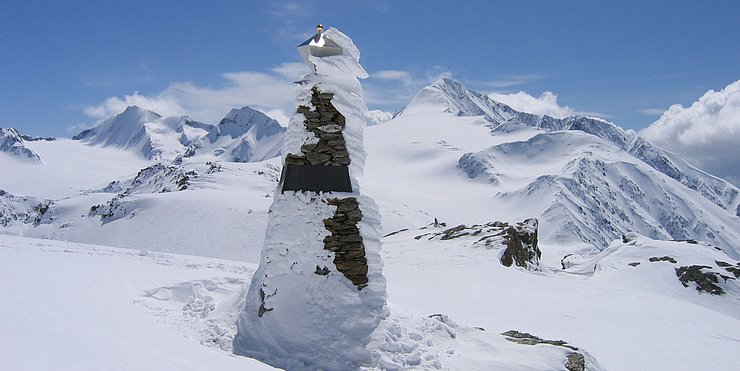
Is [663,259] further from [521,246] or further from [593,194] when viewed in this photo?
[593,194]

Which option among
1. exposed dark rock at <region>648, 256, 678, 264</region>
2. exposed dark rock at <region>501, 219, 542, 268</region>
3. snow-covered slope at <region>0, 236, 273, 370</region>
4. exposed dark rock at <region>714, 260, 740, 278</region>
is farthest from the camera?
exposed dark rock at <region>648, 256, 678, 264</region>

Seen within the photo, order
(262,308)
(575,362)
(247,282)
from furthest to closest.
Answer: (247,282) < (575,362) < (262,308)

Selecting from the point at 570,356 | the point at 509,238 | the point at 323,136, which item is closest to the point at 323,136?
the point at 323,136

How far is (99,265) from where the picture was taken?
48.7ft

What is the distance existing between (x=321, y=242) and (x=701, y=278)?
112 feet

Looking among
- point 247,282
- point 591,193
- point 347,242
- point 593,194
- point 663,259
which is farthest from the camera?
point 593,194

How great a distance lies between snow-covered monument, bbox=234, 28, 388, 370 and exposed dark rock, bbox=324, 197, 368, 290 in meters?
0.02

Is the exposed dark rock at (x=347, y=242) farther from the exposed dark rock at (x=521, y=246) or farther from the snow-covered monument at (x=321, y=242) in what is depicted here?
the exposed dark rock at (x=521, y=246)

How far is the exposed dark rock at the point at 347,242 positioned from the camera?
1065cm

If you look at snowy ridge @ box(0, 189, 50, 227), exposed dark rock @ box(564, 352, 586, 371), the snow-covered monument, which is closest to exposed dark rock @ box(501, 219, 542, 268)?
exposed dark rock @ box(564, 352, 586, 371)

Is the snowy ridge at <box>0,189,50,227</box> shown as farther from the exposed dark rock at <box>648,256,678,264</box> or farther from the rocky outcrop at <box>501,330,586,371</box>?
the rocky outcrop at <box>501,330,586,371</box>

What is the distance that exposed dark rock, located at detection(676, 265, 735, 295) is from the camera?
34344 millimetres

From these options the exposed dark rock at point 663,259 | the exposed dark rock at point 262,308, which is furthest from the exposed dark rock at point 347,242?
the exposed dark rock at point 663,259

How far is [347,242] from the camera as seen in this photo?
10758 mm
